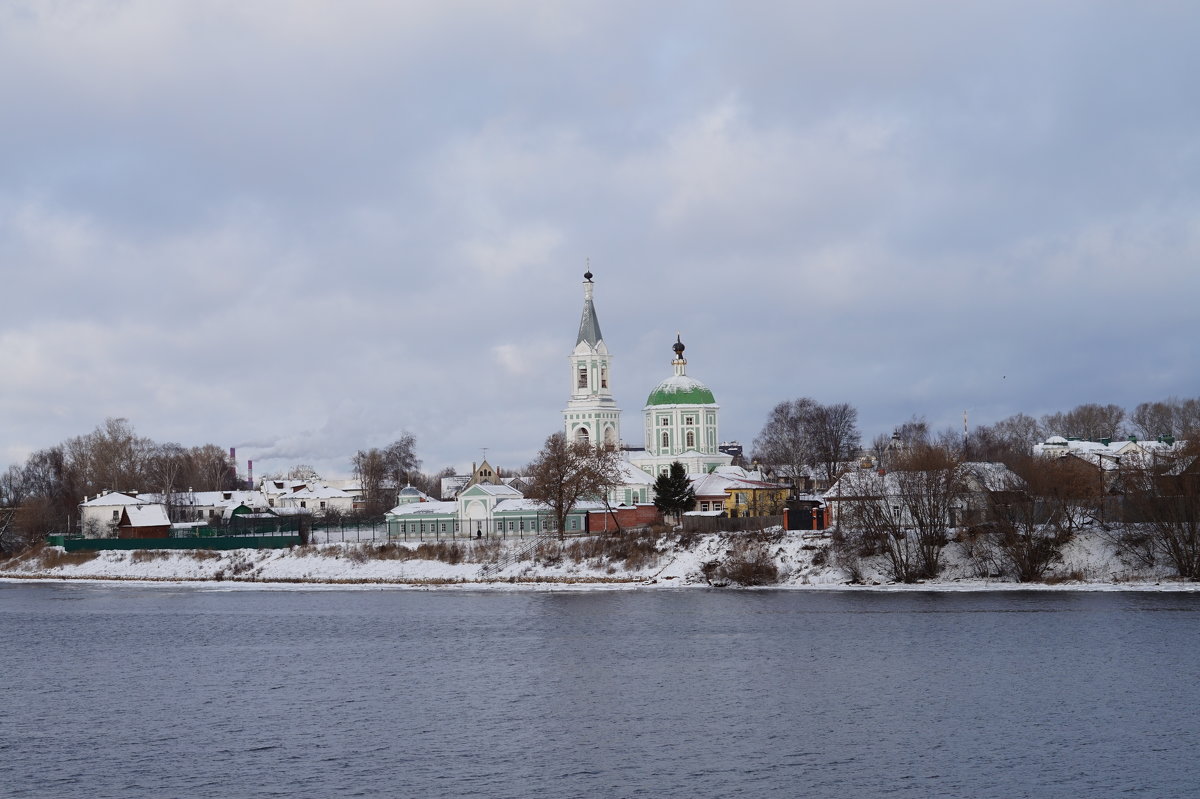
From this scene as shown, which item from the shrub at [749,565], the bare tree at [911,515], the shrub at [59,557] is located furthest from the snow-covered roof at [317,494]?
the bare tree at [911,515]

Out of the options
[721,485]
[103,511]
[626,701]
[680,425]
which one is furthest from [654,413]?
[626,701]

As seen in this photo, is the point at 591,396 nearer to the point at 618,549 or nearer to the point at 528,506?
the point at 528,506

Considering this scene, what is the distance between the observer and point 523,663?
138ft

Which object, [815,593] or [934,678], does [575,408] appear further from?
[934,678]

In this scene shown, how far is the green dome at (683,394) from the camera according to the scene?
379 feet

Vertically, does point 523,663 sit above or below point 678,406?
below

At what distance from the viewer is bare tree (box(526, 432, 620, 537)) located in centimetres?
8231

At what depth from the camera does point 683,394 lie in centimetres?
11569

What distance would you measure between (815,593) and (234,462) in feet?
455

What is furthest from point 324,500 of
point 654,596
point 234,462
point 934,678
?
point 934,678

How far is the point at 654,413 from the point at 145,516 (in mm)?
43347

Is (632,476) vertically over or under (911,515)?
over

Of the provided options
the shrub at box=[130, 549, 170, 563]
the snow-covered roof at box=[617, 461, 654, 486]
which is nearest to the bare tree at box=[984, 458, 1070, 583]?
the snow-covered roof at box=[617, 461, 654, 486]

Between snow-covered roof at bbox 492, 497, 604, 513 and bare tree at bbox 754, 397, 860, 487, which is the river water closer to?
snow-covered roof at bbox 492, 497, 604, 513
